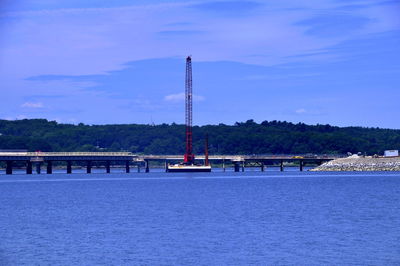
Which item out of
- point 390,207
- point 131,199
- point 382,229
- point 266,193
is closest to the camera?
point 382,229

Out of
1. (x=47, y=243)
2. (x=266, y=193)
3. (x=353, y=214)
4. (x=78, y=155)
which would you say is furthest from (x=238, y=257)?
(x=78, y=155)

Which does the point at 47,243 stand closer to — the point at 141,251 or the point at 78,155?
the point at 141,251

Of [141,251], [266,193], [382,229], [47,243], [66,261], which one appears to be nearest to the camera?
[66,261]

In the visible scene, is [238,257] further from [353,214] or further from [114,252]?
[353,214]

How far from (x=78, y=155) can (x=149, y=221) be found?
13334cm

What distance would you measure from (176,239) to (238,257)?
804 cm

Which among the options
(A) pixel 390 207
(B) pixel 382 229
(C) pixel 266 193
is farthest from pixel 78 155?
(B) pixel 382 229

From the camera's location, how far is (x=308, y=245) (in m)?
51.8

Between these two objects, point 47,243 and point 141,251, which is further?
point 47,243

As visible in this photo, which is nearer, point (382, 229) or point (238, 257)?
point (238, 257)

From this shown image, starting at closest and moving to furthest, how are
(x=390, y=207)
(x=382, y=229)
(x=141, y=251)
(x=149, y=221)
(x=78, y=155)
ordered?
(x=141, y=251) < (x=382, y=229) < (x=149, y=221) < (x=390, y=207) < (x=78, y=155)

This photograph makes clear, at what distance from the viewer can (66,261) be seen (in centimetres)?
4706

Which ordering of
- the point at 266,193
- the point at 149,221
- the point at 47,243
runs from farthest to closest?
the point at 266,193 < the point at 149,221 < the point at 47,243

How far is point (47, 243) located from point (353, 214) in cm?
2819
